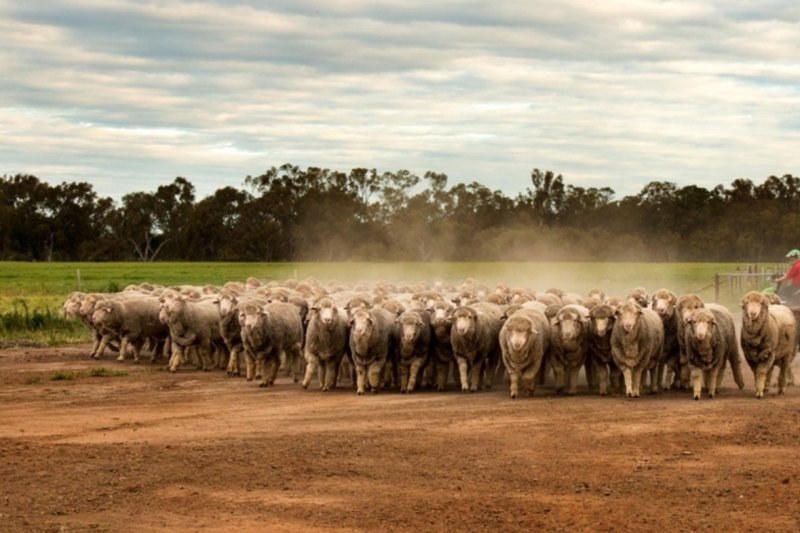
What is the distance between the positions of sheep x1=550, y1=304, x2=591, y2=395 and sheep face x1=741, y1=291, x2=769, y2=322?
7.69 feet

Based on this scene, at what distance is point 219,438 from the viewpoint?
633 inches

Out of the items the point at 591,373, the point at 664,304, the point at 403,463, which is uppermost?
the point at 664,304

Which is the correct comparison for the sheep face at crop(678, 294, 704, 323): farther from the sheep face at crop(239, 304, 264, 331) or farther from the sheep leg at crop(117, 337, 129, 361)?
the sheep leg at crop(117, 337, 129, 361)

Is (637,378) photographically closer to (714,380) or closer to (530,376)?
(714,380)

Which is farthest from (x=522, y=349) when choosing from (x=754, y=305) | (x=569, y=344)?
(x=754, y=305)

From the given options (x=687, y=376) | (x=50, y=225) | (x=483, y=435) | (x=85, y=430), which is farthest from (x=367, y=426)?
(x=50, y=225)

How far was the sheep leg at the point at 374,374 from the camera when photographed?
20969mm

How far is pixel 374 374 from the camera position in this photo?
829 inches

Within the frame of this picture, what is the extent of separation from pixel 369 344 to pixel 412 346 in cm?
68

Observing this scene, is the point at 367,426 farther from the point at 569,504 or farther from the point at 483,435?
the point at 569,504

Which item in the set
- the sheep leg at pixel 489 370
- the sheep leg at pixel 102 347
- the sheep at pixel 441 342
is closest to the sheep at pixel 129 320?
the sheep leg at pixel 102 347

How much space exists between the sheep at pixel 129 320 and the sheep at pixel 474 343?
342 inches

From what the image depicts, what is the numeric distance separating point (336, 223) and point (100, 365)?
87335mm

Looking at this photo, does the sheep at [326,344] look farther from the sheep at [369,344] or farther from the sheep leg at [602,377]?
the sheep leg at [602,377]
